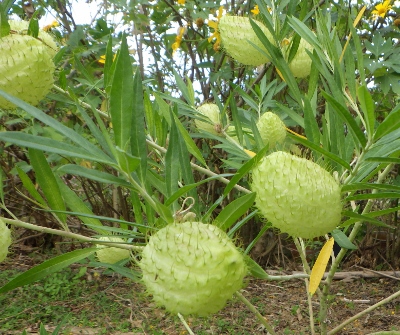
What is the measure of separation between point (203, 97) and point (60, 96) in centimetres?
147

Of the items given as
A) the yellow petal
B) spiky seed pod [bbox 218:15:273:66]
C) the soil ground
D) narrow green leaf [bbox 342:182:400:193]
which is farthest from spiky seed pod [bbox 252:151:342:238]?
the soil ground

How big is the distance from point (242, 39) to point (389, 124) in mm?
428

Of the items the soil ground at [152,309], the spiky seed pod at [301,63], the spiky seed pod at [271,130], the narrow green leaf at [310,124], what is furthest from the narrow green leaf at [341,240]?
the soil ground at [152,309]

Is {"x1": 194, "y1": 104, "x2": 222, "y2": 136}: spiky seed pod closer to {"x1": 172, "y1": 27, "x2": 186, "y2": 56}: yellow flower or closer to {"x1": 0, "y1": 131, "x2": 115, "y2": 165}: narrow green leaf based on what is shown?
{"x1": 0, "y1": 131, "x2": 115, "y2": 165}: narrow green leaf

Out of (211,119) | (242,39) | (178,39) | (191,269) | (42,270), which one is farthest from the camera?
(178,39)

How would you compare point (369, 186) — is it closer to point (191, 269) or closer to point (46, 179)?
point (191, 269)

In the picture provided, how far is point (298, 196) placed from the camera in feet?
1.60

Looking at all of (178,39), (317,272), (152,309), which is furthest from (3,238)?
(178,39)

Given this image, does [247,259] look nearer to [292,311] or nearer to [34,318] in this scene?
[292,311]

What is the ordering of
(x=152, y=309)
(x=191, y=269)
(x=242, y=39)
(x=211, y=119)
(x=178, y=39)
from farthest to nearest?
(x=178, y=39) → (x=152, y=309) → (x=211, y=119) → (x=242, y=39) → (x=191, y=269)

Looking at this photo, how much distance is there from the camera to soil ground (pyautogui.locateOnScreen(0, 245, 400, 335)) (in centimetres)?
169

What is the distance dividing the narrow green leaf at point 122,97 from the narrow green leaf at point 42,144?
0.03 metres

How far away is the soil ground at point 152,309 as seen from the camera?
169cm

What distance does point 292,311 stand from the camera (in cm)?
179
